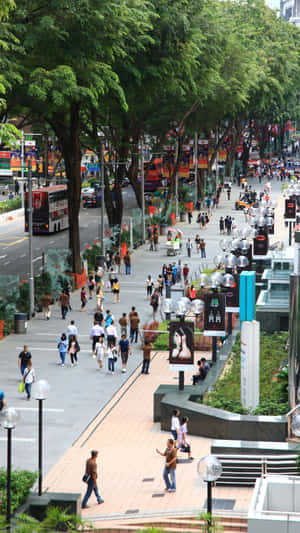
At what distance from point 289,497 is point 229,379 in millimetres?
12608

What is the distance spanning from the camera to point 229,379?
27.9 m

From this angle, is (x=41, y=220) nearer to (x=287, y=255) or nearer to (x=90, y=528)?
(x=287, y=255)

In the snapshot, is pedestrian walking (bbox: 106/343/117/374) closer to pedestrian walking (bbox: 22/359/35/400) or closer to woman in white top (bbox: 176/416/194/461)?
pedestrian walking (bbox: 22/359/35/400)

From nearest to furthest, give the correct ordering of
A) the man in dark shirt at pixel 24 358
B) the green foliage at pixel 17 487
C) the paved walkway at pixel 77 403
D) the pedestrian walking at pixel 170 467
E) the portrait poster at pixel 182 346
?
the green foliage at pixel 17 487 → the pedestrian walking at pixel 170 467 → the paved walkway at pixel 77 403 → the portrait poster at pixel 182 346 → the man in dark shirt at pixel 24 358

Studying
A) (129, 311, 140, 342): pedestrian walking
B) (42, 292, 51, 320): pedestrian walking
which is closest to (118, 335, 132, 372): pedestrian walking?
(129, 311, 140, 342): pedestrian walking

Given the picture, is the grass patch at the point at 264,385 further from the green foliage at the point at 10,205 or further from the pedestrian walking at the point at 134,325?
the green foliage at the point at 10,205

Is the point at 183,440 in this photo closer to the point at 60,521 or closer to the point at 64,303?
the point at 60,521

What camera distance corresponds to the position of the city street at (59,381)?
80.1ft

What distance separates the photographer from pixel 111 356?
3109 centimetres

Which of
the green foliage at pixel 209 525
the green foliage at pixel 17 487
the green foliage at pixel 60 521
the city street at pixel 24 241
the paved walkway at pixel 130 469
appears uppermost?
the city street at pixel 24 241

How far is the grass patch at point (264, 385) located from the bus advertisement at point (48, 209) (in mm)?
33449

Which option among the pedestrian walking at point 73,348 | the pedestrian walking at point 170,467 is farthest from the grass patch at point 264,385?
the pedestrian walking at point 73,348

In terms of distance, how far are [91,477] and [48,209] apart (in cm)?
4562

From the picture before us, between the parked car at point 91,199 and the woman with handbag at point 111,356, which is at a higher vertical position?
the parked car at point 91,199
